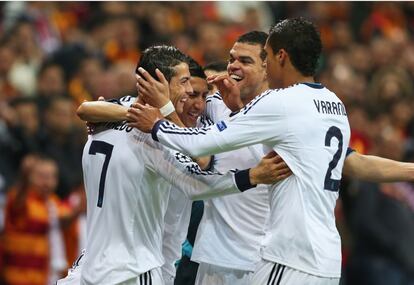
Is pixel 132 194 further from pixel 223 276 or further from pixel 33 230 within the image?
pixel 33 230

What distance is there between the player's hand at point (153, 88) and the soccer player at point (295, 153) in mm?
98

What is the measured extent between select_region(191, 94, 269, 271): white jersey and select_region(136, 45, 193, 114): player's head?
0.68 meters

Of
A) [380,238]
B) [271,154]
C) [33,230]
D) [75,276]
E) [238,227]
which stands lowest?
Result: [380,238]

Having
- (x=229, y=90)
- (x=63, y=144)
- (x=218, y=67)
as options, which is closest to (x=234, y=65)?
(x=229, y=90)

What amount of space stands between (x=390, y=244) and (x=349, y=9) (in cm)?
779

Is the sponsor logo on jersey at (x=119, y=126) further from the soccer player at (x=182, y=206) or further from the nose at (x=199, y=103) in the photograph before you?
the nose at (x=199, y=103)

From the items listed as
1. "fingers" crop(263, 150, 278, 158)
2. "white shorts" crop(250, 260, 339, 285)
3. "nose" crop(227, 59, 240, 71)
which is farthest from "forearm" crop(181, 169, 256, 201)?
"nose" crop(227, 59, 240, 71)

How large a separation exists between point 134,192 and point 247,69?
120 cm

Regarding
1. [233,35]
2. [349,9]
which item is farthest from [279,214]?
[349,9]

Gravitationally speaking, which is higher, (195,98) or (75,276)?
(195,98)

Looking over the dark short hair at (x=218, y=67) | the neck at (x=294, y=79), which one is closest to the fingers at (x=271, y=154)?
the neck at (x=294, y=79)

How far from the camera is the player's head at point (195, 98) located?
7.21 meters

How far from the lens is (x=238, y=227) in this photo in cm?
711

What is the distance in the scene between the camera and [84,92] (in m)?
13.1
